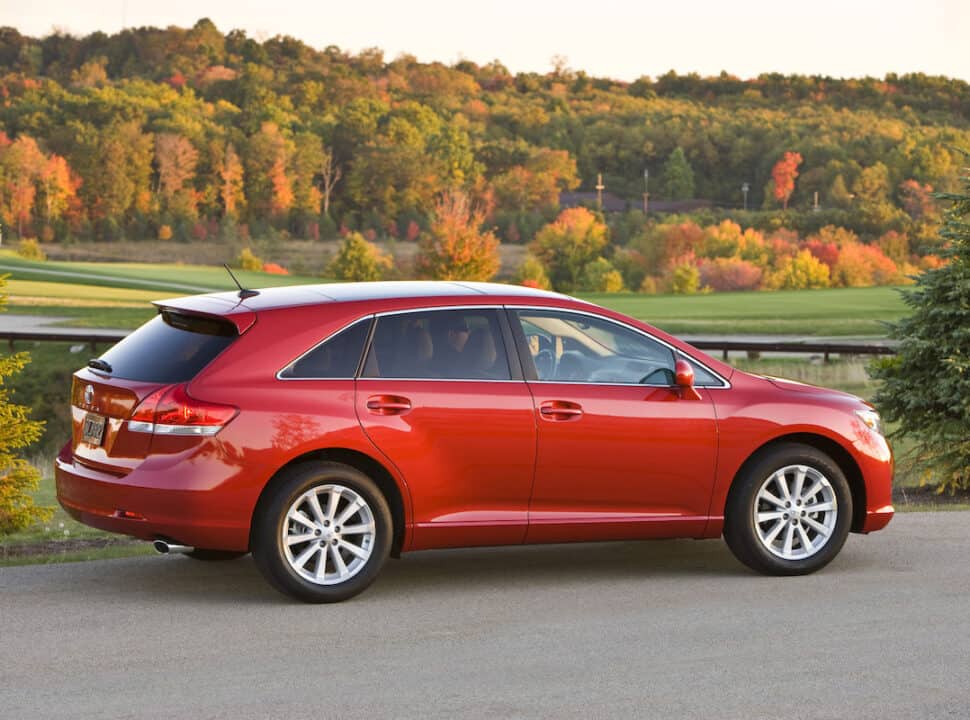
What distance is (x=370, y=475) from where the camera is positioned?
26.2ft

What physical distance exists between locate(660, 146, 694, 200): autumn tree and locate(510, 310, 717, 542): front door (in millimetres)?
146693

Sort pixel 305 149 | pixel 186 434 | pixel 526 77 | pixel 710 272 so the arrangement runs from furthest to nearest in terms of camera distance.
Answer: pixel 526 77 → pixel 305 149 → pixel 710 272 → pixel 186 434

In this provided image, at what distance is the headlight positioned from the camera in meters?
8.97

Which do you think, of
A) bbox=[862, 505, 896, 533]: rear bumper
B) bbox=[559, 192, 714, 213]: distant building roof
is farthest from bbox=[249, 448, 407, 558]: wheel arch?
bbox=[559, 192, 714, 213]: distant building roof

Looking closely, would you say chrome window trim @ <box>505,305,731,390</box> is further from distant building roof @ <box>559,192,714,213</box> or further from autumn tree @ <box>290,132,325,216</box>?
distant building roof @ <box>559,192,714,213</box>

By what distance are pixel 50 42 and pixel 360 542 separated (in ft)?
578

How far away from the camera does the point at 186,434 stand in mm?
7504

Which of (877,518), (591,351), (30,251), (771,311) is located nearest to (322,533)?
(591,351)

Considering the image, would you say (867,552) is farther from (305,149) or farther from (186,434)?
Answer: (305,149)

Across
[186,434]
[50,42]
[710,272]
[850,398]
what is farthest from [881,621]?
[50,42]

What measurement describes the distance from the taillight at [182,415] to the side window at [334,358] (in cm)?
42

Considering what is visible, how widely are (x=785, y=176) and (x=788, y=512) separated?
14648 centimetres

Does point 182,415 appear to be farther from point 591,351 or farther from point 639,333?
point 639,333

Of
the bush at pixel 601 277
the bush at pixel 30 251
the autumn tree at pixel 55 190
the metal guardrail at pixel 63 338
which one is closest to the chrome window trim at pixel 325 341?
the metal guardrail at pixel 63 338
